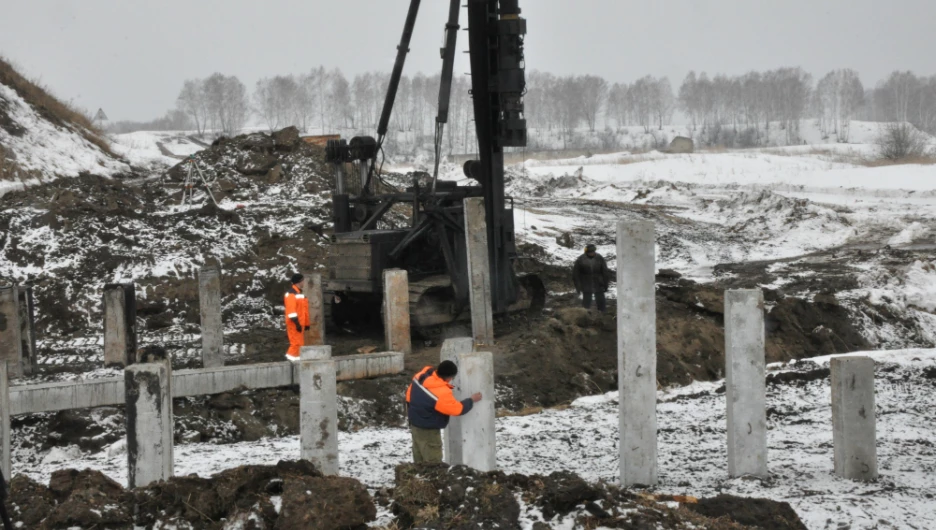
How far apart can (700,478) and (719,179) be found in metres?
48.0

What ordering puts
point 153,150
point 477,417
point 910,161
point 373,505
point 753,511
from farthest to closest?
point 153,150, point 910,161, point 477,417, point 753,511, point 373,505

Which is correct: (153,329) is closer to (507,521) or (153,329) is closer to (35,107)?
(507,521)

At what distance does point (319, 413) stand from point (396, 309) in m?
6.05

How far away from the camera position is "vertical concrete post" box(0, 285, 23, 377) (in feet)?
40.8

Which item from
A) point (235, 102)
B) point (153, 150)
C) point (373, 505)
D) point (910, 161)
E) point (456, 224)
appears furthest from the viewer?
point (235, 102)

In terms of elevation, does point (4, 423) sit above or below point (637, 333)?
below

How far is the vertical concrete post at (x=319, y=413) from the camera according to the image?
24.7 ft

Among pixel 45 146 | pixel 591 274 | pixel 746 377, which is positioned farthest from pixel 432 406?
pixel 45 146

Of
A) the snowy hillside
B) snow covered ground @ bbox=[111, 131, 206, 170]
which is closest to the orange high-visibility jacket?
the snowy hillside

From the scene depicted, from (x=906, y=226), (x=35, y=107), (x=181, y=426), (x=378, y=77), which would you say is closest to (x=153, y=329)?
(x=181, y=426)

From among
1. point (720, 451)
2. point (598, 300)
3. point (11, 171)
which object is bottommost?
point (720, 451)

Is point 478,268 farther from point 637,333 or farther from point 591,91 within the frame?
point 591,91

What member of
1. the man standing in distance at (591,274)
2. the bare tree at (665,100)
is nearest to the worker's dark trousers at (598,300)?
the man standing in distance at (591,274)

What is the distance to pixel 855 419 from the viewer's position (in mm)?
7289
